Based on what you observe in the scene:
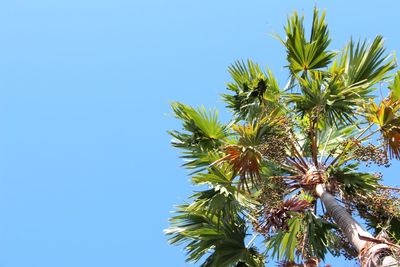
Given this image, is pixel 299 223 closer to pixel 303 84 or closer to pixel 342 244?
pixel 342 244

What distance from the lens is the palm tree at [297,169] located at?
19.6ft

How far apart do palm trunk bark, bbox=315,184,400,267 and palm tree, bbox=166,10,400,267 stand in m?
0.02

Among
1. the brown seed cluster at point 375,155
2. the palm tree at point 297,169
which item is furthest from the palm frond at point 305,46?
the brown seed cluster at point 375,155

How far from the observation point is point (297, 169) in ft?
22.9

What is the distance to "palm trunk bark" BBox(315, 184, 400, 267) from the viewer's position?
4401mm

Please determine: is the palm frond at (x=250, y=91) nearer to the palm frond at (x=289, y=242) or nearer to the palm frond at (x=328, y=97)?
the palm frond at (x=328, y=97)

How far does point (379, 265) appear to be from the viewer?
4371 millimetres

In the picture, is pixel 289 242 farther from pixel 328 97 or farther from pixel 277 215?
pixel 328 97

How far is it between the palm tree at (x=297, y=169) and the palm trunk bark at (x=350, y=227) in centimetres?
2

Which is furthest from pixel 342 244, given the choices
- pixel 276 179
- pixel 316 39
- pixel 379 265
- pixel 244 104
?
pixel 316 39

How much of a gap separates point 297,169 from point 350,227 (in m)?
1.81

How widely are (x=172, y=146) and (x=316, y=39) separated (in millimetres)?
2940

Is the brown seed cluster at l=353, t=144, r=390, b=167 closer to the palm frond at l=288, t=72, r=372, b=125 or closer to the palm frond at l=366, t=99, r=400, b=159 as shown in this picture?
the palm frond at l=366, t=99, r=400, b=159

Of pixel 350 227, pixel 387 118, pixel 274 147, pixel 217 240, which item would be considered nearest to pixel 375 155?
pixel 387 118
